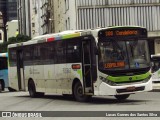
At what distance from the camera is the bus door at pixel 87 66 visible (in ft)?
64.5

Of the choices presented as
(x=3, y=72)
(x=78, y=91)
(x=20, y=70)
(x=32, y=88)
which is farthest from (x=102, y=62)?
(x=3, y=72)

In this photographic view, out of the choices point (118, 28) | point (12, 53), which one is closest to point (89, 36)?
point (118, 28)

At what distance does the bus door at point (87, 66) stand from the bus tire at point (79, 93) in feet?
1.69

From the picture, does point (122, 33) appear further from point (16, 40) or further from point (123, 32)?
point (16, 40)

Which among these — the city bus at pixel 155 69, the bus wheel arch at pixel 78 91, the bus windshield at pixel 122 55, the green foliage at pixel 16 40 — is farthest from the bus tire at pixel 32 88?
the green foliage at pixel 16 40

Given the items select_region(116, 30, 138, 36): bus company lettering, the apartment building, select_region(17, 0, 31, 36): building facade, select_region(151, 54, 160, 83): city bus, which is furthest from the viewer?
select_region(17, 0, 31, 36): building facade

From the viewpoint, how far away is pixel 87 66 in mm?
19844

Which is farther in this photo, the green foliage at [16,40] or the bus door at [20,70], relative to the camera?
the green foliage at [16,40]

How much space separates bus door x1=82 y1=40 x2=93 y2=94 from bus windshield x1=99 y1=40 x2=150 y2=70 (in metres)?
0.83

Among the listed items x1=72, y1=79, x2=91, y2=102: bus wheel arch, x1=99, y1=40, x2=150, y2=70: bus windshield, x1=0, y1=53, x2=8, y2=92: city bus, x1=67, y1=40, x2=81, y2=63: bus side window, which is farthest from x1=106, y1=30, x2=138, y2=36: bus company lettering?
x1=0, y1=53, x2=8, y2=92: city bus

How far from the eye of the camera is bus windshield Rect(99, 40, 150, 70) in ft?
62.1

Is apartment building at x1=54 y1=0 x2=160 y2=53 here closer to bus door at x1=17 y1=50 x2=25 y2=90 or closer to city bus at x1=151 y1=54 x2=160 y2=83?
city bus at x1=151 y1=54 x2=160 y2=83

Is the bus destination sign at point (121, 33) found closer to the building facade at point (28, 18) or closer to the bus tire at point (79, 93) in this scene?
the bus tire at point (79, 93)

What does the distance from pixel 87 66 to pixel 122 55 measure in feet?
5.38
